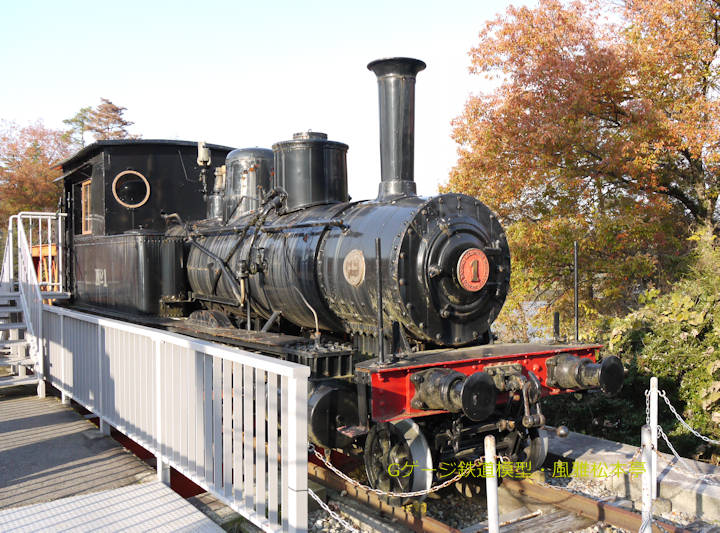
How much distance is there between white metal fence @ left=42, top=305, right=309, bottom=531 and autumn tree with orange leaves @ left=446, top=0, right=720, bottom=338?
6487 mm

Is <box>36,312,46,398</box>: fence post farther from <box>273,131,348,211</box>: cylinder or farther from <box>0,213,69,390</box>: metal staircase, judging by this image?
<box>273,131,348,211</box>: cylinder

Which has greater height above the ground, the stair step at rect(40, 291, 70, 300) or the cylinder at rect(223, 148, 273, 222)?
the cylinder at rect(223, 148, 273, 222)

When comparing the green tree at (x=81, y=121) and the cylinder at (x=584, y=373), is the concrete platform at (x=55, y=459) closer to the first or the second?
the cylinder at (x=584, y=373)

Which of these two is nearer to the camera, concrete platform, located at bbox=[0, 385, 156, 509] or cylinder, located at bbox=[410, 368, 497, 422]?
cylinder, located at bbox=[410, 368, 497, 422]

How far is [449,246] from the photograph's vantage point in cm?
491

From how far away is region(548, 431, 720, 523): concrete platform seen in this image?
201 inches

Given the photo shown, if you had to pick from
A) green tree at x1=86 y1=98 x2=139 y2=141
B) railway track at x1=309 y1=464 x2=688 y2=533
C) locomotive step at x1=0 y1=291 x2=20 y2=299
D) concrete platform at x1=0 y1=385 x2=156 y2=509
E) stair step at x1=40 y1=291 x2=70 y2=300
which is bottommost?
railway track at x1=309 y1=464 x2=688 y2=533

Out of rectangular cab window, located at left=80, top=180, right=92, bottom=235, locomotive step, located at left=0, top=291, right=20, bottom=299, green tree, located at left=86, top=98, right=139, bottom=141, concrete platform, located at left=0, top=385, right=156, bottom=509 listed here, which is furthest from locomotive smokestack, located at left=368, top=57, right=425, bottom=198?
green tree, located at left=86, top=98, right=139, bottom=141

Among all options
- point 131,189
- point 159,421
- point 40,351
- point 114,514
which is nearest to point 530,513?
point 159,421

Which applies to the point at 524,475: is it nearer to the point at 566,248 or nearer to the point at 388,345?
the point at 388,345

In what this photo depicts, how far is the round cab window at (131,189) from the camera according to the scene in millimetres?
8909

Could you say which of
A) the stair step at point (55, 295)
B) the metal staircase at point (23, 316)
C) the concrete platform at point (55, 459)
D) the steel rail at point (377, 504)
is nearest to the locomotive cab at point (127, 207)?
the stair step at point (55, 295)

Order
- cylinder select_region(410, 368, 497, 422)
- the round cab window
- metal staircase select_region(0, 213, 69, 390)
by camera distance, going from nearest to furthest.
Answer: cylinder select_region(410, 368, 497, 422), metal staircase select_region(0, 213, 69, 390), the round cab window

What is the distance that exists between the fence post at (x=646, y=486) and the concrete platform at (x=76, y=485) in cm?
271
